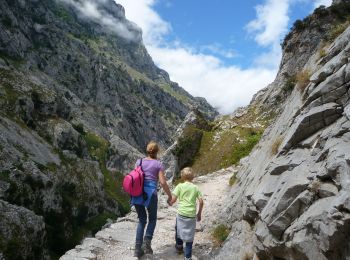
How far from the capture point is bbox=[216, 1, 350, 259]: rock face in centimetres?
731

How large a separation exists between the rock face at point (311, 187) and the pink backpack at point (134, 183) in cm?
321

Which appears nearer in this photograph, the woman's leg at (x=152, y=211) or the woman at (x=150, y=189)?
the woman at (x=150, y=189)

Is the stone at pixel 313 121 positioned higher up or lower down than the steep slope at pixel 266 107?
lower down

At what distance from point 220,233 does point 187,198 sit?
3.72 metres

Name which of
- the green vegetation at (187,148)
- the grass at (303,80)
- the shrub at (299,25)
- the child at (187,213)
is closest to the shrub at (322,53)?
the grass at (303,80)

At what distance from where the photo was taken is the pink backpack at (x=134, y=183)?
11.0m

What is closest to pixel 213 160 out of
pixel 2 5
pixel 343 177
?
pixel 343 177

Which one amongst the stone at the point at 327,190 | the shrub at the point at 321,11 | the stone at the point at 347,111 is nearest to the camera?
the stone at the point at 327,190

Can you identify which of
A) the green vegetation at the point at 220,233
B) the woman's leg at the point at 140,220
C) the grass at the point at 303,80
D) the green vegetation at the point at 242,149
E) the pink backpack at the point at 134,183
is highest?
the grass at the point at 303,80

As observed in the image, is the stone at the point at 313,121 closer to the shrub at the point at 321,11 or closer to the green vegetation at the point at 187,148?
the green vegetation at the point at 187,148

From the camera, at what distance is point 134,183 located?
1107 cm

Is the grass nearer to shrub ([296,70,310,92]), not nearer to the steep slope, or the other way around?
shrub ([296,70,310,92])

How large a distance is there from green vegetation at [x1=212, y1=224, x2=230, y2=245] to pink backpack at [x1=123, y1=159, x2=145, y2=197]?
159 inches

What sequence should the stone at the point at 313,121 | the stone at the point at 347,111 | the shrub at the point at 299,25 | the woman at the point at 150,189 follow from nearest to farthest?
the stone at the point at 347,111, the stone at the point at 313,121, the woman at the point at 150,189, the shrub at the point at 299,25
